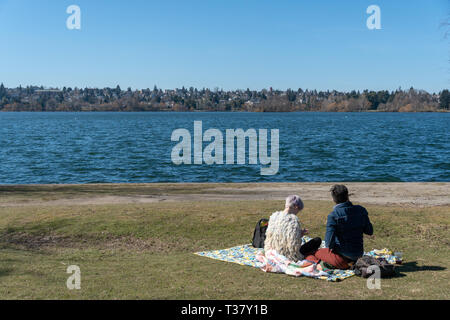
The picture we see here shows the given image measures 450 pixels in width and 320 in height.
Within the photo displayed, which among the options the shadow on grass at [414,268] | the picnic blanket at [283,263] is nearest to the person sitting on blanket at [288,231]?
the picnic blanket at [283,263]

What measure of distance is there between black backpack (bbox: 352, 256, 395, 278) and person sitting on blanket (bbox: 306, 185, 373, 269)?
0.29m

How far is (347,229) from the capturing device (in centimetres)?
890

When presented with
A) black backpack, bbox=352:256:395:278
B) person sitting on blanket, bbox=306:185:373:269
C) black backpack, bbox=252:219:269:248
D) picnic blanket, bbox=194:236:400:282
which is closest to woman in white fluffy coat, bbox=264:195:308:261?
picnic blanket, bbox=194:236:400:282

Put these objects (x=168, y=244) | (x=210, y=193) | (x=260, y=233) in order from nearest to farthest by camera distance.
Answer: (x=260, y=233) < (x=168, y=244) < (x=210, y=193)

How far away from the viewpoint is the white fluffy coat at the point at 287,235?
902 cm

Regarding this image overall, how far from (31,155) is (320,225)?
46.3 metres

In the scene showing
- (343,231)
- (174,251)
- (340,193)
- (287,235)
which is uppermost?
(340,193)

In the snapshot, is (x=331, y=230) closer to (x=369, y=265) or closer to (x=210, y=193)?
(x=369, y=265)

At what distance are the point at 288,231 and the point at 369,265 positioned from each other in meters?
1.51

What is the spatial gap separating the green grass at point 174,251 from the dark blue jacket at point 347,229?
0.73 m

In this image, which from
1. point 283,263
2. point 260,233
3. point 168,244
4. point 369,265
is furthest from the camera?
point 168,244

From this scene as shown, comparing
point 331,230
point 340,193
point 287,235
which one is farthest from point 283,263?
point 340,193

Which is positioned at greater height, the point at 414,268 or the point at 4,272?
the point at 4,272

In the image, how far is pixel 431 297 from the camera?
7.46m
